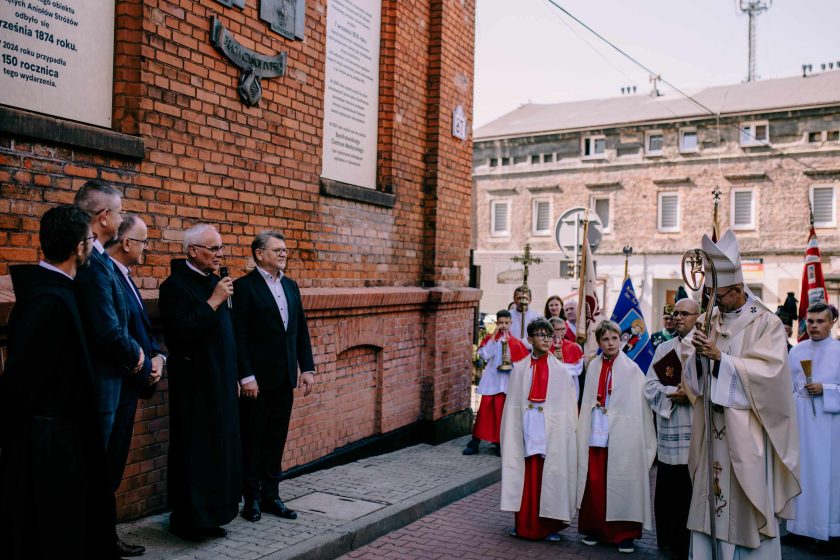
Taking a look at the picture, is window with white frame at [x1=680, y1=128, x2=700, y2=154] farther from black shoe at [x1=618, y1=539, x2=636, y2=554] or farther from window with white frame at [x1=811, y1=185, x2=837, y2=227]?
black shoe at [x1=618, y1=539, x2=636, y2=554]

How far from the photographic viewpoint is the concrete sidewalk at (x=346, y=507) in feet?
17.1

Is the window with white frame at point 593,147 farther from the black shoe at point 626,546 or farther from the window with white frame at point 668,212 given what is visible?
the black shoe at point 626,546

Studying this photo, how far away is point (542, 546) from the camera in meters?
6.31

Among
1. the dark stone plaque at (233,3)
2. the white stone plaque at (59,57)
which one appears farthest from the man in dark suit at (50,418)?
the dark stone plaque at (233,3)

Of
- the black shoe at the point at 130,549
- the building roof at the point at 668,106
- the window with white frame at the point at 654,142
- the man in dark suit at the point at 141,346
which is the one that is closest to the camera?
the man in dark suit at the point at 141,346

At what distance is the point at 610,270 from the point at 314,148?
99.8 ft

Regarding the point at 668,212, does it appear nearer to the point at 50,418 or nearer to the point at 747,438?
the point at 747,438

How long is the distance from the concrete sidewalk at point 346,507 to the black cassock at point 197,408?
0.84 ft

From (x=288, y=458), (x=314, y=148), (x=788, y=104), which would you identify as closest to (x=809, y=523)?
(x=288, y=458)

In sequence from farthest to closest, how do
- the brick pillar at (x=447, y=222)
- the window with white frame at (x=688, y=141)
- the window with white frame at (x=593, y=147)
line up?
the window with white frame at (x=593, y=147) → the window with white frame at (x=688, y=141) → the brick pillar at (x=447, y=222)

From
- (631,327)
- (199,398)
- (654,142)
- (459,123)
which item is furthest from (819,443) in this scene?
(654,142)

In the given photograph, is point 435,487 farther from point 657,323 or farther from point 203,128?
point 657,323

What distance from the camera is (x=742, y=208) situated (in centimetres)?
3456

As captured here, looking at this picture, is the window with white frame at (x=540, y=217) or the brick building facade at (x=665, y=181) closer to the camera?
the brick building facade at (x=665, y=181)
